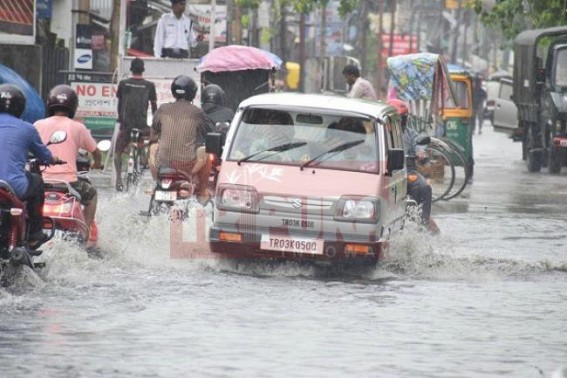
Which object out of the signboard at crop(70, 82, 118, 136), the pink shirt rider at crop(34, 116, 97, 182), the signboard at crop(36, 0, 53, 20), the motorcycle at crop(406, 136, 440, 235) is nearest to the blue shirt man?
the pink shirt rider at crop(34, 116, 97, 182)

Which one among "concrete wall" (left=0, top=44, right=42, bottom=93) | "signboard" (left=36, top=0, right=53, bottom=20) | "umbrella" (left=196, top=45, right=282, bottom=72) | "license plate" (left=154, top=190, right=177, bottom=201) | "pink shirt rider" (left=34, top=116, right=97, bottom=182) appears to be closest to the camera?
"pink shirt rider" (left=34, top=116, right=97, bottom=182)

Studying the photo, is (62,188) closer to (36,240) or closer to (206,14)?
(36,240)

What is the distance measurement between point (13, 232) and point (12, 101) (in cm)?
108

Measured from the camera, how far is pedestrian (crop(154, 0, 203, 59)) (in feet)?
88.9

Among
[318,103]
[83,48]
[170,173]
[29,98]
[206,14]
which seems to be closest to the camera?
[318,103]

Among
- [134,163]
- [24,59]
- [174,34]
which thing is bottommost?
[134,163]

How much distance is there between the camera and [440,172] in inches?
964

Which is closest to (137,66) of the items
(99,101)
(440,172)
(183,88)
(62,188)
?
(99,101)

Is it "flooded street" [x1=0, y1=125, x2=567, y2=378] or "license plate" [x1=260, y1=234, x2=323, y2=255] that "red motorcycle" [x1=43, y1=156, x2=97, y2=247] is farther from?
"license plate" [x1=260, y1=234, x2=323, y2=255]

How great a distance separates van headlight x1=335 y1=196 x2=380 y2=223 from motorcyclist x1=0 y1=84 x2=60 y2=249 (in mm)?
2560

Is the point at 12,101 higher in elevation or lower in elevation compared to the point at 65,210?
higher

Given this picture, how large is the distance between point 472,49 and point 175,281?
10510cm

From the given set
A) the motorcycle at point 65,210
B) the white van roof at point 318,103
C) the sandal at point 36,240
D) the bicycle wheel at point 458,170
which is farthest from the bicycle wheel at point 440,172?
the sandal at point 36,240

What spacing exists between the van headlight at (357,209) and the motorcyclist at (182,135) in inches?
112
